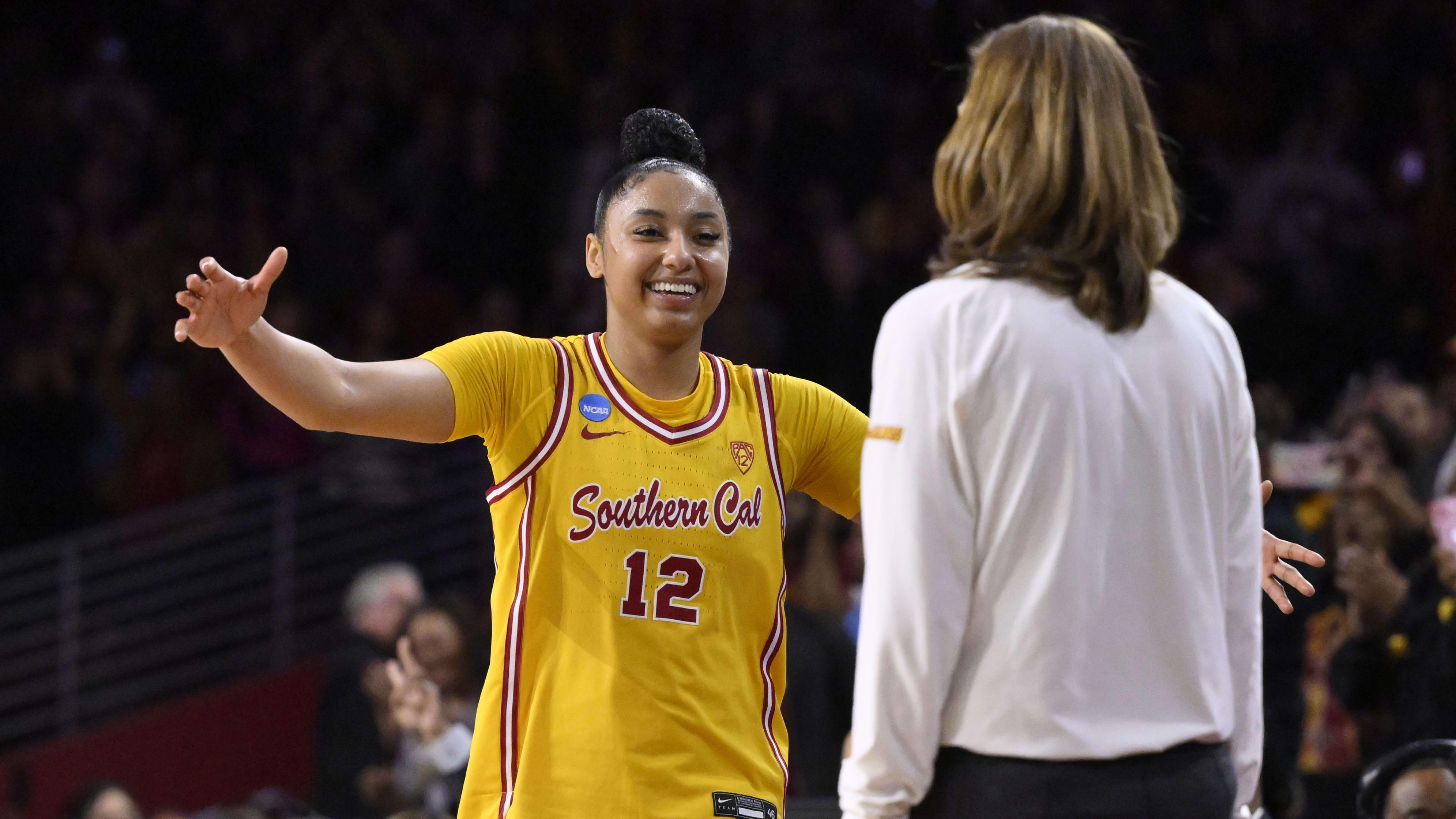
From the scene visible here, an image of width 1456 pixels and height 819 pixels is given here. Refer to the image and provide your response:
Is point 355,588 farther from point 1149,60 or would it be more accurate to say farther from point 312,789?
point 1149,60

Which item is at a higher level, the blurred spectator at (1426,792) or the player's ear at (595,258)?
the player's ear at (595,258)

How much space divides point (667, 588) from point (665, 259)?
655 mm

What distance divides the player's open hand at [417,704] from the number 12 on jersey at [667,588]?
52.5 inches

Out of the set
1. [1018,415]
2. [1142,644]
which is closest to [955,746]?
[1142,644]

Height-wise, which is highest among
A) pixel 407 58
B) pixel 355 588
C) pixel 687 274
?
pixel 407 58

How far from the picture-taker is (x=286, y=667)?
885 cm

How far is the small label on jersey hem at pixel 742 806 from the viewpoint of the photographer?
305 centimetres

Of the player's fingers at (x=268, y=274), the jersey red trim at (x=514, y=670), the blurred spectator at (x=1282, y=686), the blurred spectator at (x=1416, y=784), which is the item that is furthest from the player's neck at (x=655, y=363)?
the blurred spectator at (x=1282, y=686)

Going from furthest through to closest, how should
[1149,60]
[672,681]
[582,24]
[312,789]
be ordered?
[582,24] → [1149,60] → [312,789] → [672,681]

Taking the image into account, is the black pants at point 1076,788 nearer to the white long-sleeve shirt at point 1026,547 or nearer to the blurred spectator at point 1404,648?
the white long-sleeve shirt at point 1026,547

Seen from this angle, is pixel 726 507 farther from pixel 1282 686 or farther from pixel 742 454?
pixel 1282 686

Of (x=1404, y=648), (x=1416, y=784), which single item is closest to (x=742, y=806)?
(x=1416, y=784)

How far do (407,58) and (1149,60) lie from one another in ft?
16.0

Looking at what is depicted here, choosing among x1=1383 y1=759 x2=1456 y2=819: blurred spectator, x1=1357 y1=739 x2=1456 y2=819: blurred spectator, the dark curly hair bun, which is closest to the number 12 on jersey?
the dark curly hair bun
